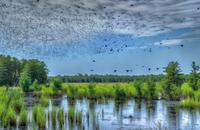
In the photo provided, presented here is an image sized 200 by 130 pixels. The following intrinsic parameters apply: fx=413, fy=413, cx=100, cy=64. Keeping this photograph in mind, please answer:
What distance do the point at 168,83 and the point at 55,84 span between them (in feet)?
111

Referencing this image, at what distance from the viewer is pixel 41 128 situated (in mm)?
33312

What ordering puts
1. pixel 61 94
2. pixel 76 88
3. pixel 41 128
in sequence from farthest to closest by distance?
pixel 61 94, pixel 76 88, pixel 41 128

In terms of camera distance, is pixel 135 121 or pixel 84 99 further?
pixel 84 99

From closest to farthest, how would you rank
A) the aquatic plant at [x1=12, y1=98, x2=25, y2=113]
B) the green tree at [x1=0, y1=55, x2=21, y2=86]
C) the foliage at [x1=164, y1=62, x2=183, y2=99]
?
1. the aquatic plant at [x1=12, y1=98, x2=25, y2=113]
2. the foliage at [x1=164, y1=62, x2=183, y2=99]
3. the green tree at [x1=0, y1=55, x2=21, y2=86]

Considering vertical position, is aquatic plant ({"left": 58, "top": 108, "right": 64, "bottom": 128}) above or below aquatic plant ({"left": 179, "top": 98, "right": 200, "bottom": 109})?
below

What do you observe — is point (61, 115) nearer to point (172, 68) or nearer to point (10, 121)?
point (10, 121)

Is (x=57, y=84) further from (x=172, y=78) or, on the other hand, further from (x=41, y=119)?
(x=41, y=119)

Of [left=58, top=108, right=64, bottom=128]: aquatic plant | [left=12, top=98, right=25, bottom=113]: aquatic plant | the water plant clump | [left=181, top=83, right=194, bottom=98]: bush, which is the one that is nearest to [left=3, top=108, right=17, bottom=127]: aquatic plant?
the water plant clump

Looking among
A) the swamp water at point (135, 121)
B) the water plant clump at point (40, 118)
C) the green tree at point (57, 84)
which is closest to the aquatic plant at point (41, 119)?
the water plant clump at point (40, 118)

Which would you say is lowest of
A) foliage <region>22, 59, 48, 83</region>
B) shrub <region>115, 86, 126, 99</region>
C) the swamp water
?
the swamp water

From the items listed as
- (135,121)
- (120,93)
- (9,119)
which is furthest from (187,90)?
(9,119)

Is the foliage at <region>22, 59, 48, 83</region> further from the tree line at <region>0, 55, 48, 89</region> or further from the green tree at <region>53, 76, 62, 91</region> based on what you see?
the green tree at <region>53, 76, 62, 91</region>

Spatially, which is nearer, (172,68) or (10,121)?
(10,121)

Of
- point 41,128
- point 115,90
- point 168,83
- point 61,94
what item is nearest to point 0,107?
point 41,128
